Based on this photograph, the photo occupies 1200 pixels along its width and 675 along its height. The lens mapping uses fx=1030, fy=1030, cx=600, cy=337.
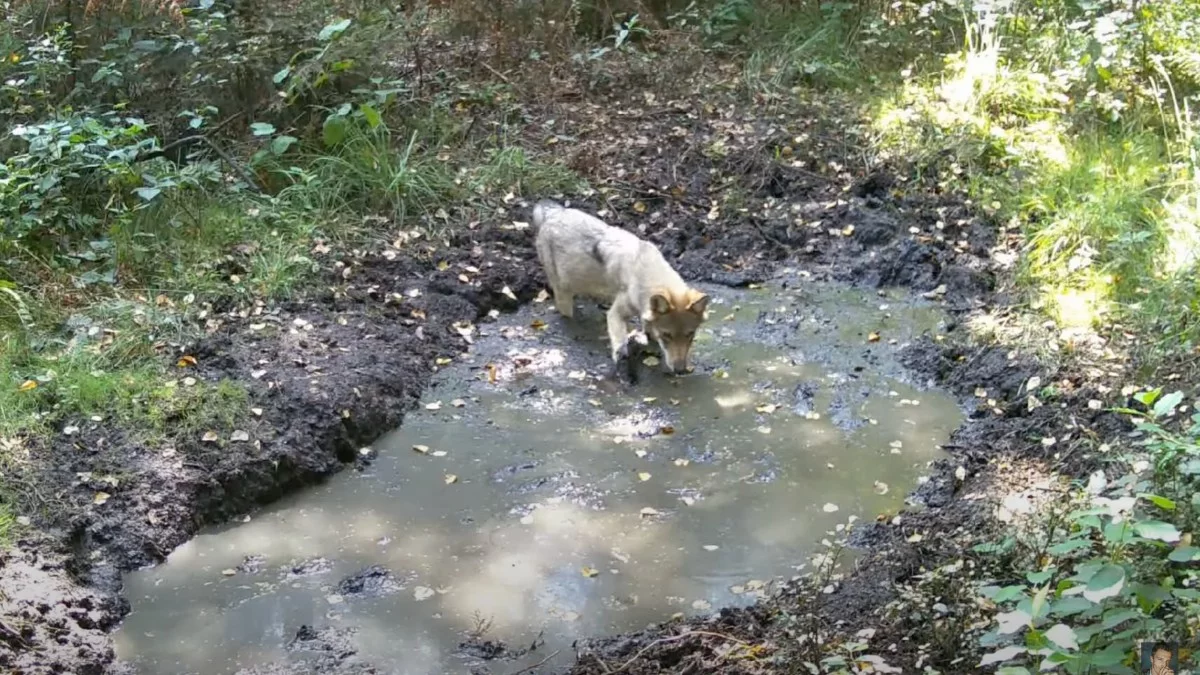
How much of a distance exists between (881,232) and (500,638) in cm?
504

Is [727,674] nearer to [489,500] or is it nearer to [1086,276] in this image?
[489,500]

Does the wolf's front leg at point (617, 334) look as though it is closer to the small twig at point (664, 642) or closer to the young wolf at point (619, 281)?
the young wolf at point (619, 281)

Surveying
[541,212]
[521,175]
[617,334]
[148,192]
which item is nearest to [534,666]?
[617,334]

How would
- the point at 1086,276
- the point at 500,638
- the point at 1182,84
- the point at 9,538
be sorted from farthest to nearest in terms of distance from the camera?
the point at 1182,84, the point at 1086,276, the point at 9,538, the point at 500,638

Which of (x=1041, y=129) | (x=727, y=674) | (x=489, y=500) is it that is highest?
(x=1041, y=129)

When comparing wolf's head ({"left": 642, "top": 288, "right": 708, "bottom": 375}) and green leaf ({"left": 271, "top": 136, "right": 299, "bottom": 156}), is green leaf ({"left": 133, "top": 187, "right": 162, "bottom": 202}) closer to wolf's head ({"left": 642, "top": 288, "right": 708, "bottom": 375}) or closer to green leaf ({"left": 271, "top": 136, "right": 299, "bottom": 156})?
green leaf ({"left": 271, "top": 136, "right": 299, "bottom": 156})

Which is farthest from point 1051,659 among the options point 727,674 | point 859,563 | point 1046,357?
point 1046,357

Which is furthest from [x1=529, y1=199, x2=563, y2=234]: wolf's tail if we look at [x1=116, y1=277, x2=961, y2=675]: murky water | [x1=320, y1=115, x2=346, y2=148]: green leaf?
[x1=320, y1=115, x2=346, y2=148]: green leaf

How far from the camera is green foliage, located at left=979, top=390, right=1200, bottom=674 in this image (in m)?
2.61

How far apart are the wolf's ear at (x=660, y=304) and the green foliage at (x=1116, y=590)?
2.97 m

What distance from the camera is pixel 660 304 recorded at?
6.41m

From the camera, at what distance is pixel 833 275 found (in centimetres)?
791

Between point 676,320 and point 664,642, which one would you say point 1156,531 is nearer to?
point 664,642

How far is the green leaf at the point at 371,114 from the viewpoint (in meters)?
8.20
